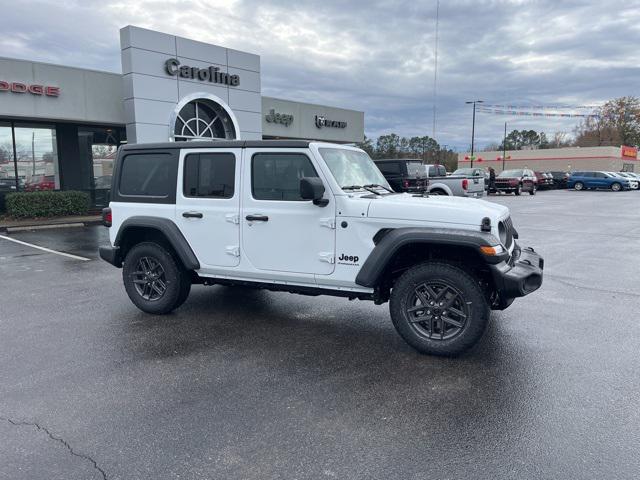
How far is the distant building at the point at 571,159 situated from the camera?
2479 inches

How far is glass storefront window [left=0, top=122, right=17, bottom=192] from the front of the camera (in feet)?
56.0

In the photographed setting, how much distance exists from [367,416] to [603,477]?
4.67ft

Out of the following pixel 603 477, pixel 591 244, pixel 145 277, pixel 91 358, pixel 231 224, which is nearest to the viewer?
pixel 603 477

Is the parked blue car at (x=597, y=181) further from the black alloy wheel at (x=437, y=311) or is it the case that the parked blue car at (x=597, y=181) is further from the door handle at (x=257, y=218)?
the door handle at (x=257, y=218)

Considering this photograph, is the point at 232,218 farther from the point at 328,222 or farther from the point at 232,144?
the point at 328,222

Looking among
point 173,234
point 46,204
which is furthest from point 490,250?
point 46,204

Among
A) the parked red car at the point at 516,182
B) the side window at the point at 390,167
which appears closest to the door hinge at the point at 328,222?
the side window at the point at 390,167

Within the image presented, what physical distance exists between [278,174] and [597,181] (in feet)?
135

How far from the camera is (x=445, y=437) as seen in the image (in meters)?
3.12

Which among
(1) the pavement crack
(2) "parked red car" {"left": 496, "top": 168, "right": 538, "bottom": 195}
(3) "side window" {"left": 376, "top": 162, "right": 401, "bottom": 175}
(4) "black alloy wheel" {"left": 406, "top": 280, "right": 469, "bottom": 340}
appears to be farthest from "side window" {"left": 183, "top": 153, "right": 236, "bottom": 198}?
(2) "parked red car" {"left": 496, "top": 168, "right": 538, "bottom": 195}

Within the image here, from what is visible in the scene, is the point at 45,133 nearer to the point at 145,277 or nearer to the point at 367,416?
the point at 145,277

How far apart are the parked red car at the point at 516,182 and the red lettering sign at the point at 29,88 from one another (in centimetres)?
2535

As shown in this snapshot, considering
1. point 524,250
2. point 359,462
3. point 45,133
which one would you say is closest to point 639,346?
point 524,250

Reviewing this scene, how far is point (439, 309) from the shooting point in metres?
4.38
